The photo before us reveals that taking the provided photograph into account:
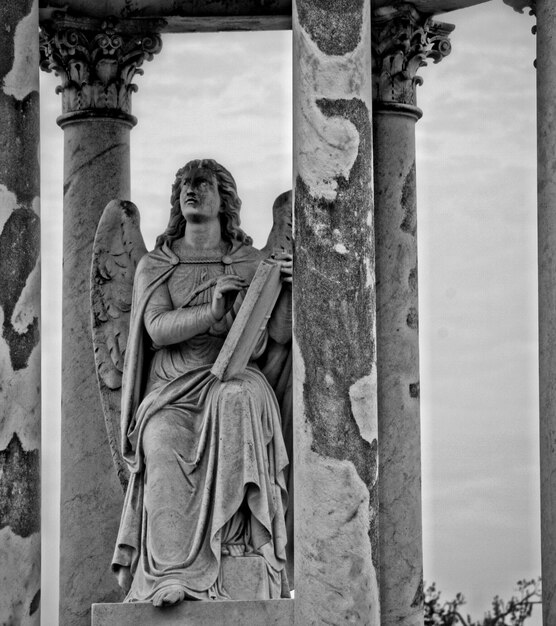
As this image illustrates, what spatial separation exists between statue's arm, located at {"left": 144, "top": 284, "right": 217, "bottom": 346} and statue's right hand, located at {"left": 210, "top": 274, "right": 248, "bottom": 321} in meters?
0.09

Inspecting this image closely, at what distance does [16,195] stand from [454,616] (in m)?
13.4

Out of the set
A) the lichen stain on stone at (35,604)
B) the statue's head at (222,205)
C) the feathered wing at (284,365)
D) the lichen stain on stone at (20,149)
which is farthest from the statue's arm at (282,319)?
the lichen stain on stone at (35,604)

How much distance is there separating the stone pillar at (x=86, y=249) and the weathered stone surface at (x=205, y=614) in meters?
3.49

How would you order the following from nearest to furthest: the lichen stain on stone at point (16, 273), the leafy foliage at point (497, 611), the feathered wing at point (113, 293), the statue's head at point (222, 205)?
the lichen stain on stone at point (16, 273) → the statue's head at point (222, 205) → the feathered wing at point (113, 293) → the leafy foliage at point (497, 611)

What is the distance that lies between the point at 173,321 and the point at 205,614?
11.2ft

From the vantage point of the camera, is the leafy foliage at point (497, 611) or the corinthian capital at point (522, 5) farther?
the leafy foliage at point (497, 611)

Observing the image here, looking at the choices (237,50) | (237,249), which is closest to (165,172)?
(237,50)

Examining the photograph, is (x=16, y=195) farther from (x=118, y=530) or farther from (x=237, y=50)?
(x=237, y=50)

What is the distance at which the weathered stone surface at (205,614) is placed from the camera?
24828 millimetres

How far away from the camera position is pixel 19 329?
25141mm

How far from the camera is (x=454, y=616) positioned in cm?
3612

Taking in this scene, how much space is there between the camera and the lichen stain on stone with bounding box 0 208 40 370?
25094 millimetres

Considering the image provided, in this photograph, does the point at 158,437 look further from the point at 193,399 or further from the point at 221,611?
the point at 221,611

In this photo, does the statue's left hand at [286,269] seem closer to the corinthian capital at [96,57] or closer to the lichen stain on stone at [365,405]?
the lichen stain on stone at [365,405]
